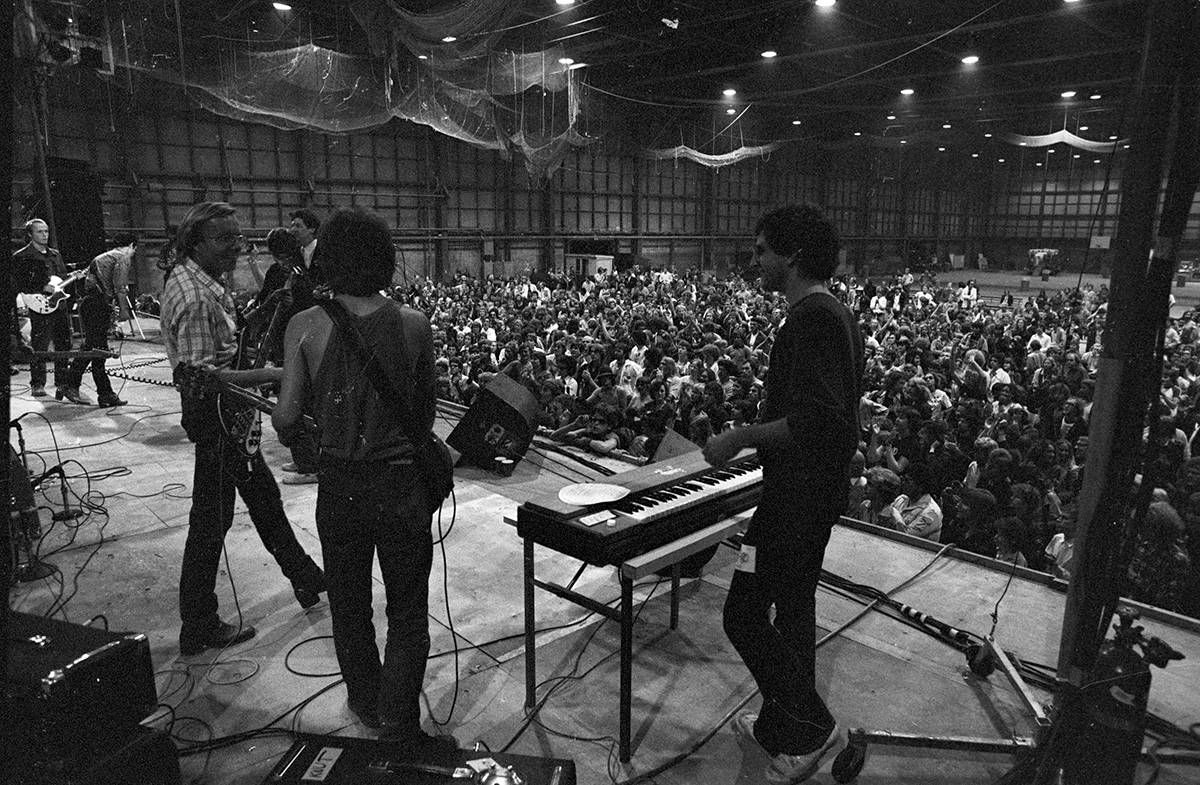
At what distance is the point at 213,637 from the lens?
130 inches

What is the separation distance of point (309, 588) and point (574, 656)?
51.4 inches

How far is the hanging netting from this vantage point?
10.1 metres

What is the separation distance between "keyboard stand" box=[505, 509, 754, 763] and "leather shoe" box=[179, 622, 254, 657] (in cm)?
132

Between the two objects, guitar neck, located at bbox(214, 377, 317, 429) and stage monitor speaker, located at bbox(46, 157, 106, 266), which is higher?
stage monitor speaker, located at bbox(46, 157, 106, 266)

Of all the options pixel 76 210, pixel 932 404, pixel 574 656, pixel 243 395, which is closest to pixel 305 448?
pixel 243 395

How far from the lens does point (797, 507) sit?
7.73 ft

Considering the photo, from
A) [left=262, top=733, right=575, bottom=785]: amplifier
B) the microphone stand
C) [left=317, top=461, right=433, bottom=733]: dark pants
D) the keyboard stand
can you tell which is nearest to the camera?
[left=262, top=733, right=575, bottom=785]: amplifier

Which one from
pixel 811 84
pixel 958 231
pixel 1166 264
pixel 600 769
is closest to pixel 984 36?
pixel 811 84

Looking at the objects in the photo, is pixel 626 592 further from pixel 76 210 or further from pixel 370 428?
pixel 76 210

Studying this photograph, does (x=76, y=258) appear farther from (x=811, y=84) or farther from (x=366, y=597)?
(x=811, y=84)

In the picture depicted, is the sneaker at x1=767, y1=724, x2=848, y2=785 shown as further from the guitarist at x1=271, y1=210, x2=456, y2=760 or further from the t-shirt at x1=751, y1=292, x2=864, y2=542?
the guitarist at x1=271, y1=210, x2=456, y2=760

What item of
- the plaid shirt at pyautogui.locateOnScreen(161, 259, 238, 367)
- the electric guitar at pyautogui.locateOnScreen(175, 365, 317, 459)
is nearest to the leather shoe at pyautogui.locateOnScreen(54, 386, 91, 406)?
the plaid shirt at pyautogui.locateOnScreen(161, 259, 238, 367)

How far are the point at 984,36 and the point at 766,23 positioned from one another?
510 cm

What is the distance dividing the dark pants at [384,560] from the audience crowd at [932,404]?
2.20m
